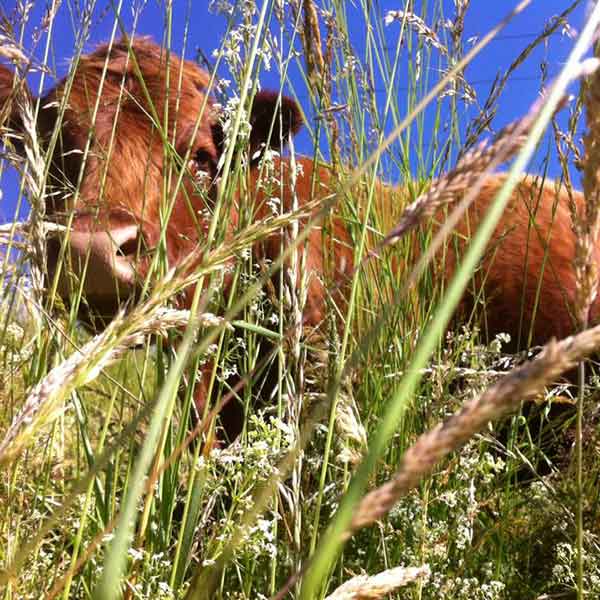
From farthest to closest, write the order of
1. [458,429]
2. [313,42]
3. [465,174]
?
[313,42] → [465,174] → [458,429]

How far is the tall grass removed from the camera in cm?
52

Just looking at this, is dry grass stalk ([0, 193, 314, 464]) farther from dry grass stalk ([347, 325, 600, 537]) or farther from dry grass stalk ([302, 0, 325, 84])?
dry grass stalk ([302, 0, 325, 84])

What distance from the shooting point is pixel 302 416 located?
1858mm

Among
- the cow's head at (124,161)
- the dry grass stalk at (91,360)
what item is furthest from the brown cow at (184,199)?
the dry grass stalk at (91,360)

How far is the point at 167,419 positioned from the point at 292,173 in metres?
0.65

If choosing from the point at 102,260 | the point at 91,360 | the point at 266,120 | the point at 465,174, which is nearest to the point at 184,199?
the point at 102,260

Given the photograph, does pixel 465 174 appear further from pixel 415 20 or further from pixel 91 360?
pixel 415 20

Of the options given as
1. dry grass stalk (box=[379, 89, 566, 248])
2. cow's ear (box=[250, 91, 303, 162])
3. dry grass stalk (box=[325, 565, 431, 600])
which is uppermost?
cow's ear (box=[250, 91, 303, 162])

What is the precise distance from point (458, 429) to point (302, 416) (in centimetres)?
144

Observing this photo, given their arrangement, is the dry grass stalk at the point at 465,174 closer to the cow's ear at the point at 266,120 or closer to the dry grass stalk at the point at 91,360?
the dry grass stalk at the point at 91,360

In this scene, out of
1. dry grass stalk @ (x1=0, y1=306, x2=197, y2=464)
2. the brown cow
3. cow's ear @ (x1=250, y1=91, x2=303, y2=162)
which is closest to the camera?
dry grass stalk @ (x1=0, y1=306, x2=197, y2=464)

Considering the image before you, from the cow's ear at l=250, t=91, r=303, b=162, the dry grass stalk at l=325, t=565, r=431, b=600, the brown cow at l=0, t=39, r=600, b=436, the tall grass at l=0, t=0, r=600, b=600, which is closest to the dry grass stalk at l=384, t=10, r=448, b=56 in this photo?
the tall grass at l=0, t=0, r=600, b=600

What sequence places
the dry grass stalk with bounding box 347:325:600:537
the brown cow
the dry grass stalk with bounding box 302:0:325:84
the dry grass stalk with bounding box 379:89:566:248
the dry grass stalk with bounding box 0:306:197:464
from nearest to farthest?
1. the dry grass stalk with bounding box 347:325:600:537
2. the dry grass stalk with bounding box 379:89:566:248
3. the dry grass stalk with bounding box 0:306:197:464
4. the dry grass stalk with bounding box 302:0:325:84
5. the brown cow

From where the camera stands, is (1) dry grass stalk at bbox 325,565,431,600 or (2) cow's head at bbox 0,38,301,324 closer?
(1) dry grass stalk at bbox 325,565,431,600
